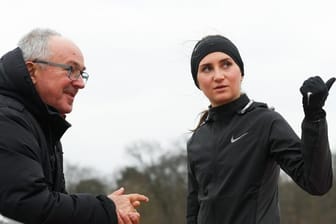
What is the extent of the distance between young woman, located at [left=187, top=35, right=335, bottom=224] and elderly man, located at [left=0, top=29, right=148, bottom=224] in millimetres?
836

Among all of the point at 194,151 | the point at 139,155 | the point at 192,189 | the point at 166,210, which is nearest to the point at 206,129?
the point at 194,151

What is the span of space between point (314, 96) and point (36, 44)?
1718mm

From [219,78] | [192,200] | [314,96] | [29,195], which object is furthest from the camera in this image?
[192,200]

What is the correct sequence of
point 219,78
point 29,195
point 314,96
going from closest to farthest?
1. point 29,195
2. point 314,96
3. point 219,78

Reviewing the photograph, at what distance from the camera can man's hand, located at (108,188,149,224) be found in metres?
3.60

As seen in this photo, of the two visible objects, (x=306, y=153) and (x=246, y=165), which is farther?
(x=246, y=165)

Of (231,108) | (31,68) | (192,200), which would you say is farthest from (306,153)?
(31,68)

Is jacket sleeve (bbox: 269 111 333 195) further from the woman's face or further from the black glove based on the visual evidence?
the woman's face

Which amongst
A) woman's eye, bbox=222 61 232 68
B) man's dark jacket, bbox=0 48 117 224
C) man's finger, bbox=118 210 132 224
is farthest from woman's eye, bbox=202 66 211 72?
man's finger, bbox=118 210 132 224

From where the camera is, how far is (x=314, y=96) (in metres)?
3.58

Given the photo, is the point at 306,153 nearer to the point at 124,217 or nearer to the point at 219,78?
the point at 219,78

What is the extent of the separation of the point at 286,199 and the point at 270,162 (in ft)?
110

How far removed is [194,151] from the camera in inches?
186

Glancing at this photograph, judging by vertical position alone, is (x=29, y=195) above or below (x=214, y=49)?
below
